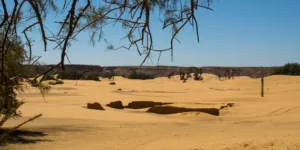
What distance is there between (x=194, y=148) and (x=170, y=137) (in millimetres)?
2593

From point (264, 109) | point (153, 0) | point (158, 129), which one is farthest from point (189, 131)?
point (153, 0)

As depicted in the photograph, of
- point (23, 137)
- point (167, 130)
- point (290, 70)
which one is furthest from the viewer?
point (290, 70)

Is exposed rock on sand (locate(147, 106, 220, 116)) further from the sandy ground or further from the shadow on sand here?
the shadow on sand

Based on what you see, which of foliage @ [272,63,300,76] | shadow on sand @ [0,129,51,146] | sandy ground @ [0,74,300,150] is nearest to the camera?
sandy ground @ [0,74,300,150]

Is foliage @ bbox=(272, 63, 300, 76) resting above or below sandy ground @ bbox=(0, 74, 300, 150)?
above

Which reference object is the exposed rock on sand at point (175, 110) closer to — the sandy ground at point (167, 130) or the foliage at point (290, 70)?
the sandy ground at point (167, 130)

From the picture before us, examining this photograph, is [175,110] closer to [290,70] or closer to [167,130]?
[167,130]

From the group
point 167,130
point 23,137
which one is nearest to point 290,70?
point 167,130

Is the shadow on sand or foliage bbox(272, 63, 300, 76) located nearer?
the shadow on sand

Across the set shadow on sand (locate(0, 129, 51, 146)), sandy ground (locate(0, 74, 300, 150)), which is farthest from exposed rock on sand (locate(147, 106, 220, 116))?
shadow on sand (locate(0, 129, 51, 146))

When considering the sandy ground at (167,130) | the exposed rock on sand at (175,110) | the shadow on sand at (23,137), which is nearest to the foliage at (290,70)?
the sandy ground at (167,130)

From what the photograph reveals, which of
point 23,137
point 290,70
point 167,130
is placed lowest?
point 167,130

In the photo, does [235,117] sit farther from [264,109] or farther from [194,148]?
[194,148]

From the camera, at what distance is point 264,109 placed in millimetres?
23969
